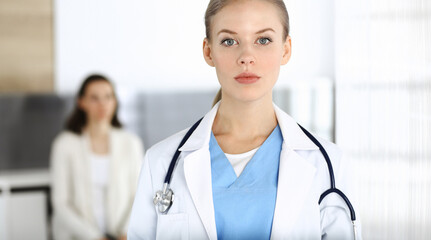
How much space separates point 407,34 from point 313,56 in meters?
1.20

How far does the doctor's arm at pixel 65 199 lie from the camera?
5.83ft

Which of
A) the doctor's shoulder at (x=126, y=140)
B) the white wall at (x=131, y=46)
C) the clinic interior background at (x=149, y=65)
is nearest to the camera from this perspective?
the doctor's shoulder at (x=126, y=140)

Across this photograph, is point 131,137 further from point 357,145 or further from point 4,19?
point 357,145

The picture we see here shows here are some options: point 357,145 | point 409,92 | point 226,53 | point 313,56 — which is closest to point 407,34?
point 409,92

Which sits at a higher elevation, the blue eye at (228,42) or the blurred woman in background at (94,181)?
the blue eye at (228,42)

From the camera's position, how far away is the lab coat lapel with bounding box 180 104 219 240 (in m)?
0.58

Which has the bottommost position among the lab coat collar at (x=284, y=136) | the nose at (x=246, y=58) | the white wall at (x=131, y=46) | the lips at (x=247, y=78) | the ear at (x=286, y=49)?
the lab coat collar at (x=284, y=136)

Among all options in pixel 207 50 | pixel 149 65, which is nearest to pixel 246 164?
pixel 207 50

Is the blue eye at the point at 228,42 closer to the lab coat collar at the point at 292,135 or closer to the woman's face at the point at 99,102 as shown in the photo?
the lab coat collar at the point at 292,135

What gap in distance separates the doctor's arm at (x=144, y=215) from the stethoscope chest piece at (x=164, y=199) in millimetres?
22

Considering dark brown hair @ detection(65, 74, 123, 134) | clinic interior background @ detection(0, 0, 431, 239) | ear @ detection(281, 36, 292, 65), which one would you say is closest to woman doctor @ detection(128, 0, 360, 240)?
ear @ detection(281, 36, 292, 65)

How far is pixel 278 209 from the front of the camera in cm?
58

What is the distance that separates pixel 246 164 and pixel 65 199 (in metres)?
1.37

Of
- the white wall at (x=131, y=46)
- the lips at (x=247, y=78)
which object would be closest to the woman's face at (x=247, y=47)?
the lips at (x=247, y=78)
